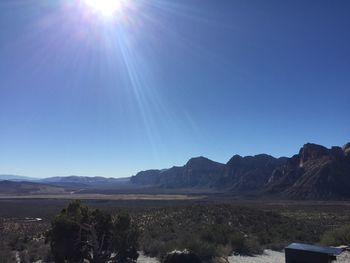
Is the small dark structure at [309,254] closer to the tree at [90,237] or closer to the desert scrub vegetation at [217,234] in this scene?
the desert scrub vegetation at [217,234]

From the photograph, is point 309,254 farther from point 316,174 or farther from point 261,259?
point 316,174

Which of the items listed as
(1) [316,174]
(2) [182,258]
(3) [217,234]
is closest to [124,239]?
→ (2) [182,258]

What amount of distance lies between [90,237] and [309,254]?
10.7 m

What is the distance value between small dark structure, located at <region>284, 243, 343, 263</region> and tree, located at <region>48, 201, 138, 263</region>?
8.31 m

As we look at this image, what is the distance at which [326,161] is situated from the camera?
454ft

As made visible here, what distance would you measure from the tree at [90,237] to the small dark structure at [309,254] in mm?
8307

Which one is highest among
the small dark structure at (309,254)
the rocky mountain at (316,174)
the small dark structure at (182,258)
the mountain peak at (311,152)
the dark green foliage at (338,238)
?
the mountain peak at (311,152)

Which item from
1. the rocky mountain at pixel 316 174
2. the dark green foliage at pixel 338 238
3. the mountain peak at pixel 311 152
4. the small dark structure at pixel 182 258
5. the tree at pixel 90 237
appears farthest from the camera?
the mountain peak at pixel 311 152

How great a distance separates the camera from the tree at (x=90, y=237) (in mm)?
20672

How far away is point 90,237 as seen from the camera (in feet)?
73.1

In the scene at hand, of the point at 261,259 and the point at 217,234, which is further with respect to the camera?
the point at 217,234

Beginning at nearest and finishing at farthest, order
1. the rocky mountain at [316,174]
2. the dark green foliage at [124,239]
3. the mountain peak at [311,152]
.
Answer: the dark green foliage at [124,239] → the rocky mountain at [316,174] → the mountain peak at [311,152]

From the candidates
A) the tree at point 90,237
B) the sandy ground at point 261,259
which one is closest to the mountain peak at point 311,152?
the sandy ground at point 261,259

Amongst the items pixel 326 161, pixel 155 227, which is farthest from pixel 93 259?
pixel 326 161
